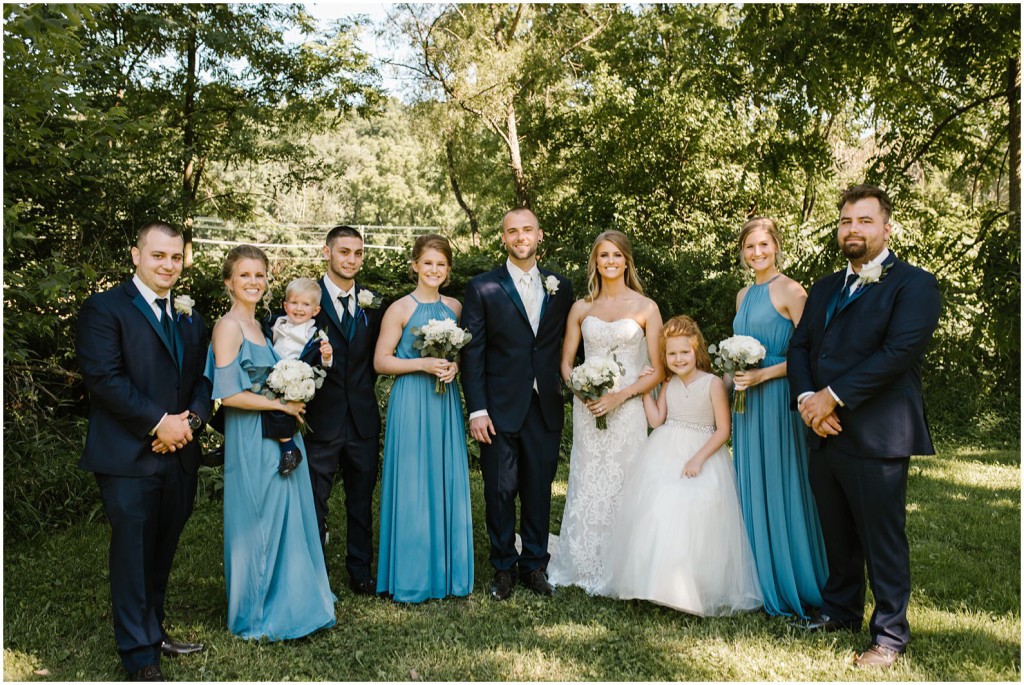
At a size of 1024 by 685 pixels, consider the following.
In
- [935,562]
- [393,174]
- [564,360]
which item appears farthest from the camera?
[393,174]

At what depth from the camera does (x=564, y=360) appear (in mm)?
5734

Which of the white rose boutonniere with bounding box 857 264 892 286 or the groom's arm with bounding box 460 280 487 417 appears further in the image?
the groom's arm with bounding box 460 280 487 417

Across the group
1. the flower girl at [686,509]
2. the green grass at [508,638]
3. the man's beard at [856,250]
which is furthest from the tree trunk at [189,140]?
the man's beard at [856,250]

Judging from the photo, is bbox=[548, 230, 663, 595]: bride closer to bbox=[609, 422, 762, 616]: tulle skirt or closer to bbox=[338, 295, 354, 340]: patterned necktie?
bbox=[609, 422, 762, 616]: tulle skirt

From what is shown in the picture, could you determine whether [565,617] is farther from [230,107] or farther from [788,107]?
[788,107]

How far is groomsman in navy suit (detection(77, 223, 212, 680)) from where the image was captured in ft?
13.2

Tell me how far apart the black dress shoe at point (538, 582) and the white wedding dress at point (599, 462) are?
0.18 meters

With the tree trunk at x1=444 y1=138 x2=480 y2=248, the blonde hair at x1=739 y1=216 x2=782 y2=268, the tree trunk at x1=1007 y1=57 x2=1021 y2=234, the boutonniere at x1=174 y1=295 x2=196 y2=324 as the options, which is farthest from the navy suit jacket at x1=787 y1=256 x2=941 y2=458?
the tree trunk at x1=444 y1=138 x2=480 y2=248

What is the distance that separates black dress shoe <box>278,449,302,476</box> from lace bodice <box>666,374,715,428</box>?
2.38 meters

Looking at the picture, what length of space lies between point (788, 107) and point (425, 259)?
12.7 m

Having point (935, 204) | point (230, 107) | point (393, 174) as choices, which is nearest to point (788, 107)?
point (935, 204)

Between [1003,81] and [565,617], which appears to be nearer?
[565,617]

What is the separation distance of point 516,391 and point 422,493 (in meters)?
0.90

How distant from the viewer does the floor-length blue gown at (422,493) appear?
17.4 feet
